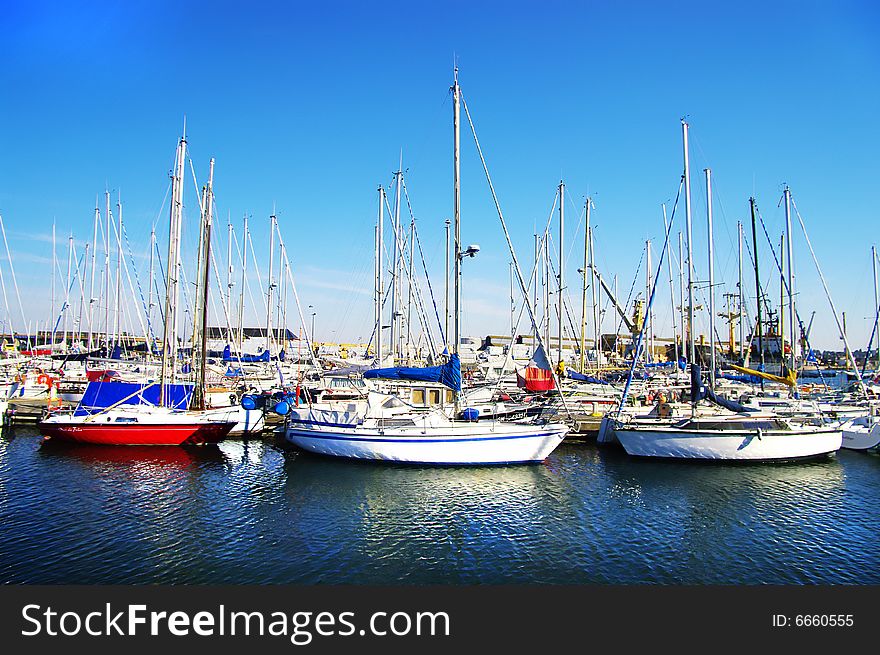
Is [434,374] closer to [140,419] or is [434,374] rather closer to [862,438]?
[140,419]

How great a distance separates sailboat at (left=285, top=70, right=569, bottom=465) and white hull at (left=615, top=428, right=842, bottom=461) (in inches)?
195

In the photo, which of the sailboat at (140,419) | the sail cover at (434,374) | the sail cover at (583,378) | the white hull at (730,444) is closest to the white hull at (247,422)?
the sailboat at (140,419)

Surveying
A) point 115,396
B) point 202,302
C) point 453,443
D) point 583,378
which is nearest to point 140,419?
point 115,396

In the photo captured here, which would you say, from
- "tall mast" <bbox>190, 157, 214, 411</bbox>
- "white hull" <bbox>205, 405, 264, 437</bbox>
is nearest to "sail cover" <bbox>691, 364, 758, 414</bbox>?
"white hull" <bbox>205, 405, 264, 437</bbox>

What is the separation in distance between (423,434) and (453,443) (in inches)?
56.1

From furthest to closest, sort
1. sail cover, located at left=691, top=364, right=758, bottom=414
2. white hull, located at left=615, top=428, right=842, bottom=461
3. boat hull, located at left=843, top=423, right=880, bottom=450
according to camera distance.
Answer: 1. sail cover, located at left=691, top=364, right=758, bottom=414
2. boat hull, located at left=843, top=423, right=880, bottom=450
3. white hull, located at left=615, top=428, right=842, bottom=461

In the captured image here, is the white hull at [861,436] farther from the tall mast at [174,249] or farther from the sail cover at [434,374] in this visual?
the tall mast at [174,249]

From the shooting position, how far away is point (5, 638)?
929cm

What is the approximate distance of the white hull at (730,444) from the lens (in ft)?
86.3

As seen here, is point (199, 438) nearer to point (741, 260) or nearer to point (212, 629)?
point (212, 629)

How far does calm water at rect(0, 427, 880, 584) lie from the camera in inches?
550

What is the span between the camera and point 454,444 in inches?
973

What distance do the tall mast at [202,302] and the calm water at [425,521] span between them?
238 inches

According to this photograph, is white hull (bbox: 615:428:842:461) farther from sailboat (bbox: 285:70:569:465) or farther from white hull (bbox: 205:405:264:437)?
white hull (bbox: 205:405:264:437)
